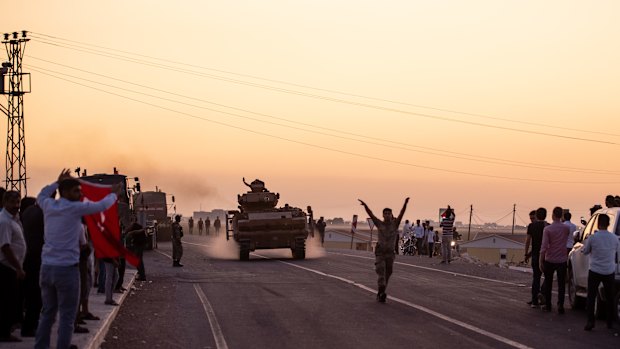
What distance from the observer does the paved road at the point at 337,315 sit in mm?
13414

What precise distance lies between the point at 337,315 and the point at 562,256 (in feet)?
14.8

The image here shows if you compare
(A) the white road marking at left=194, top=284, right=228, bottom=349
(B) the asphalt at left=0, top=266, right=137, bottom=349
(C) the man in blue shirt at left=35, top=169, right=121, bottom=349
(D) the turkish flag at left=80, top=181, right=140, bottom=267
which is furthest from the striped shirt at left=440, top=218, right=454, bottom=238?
(C) the man in blue shirt at left=35, top=169, right=121, bottom=349

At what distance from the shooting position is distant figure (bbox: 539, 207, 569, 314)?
17891 mm

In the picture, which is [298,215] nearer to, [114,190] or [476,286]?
[476,286]

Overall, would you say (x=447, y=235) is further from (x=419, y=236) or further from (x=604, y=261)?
(x=604, y=261)

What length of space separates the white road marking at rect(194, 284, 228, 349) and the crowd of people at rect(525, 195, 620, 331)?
566 centimetres

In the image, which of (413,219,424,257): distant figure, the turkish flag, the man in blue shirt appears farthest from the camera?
(413,219,424,257): distant figure

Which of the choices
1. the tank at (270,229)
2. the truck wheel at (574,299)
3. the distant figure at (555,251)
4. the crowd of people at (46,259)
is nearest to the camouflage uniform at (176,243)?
the tank at (270,229)

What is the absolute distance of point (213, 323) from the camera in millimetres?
15570

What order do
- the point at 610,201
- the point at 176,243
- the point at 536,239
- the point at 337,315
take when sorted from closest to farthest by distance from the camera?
the point at 337,315 → the point at 536,239 → the point at 610,201 → the point at 176,243

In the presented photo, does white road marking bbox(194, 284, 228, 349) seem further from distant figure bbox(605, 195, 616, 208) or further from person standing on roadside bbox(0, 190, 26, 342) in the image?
distant figure bbox(605, 195, 616, 208)

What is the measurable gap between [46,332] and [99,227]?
1552mm

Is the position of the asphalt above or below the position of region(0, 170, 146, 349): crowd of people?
below

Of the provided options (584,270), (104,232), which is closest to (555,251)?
(584,270)
